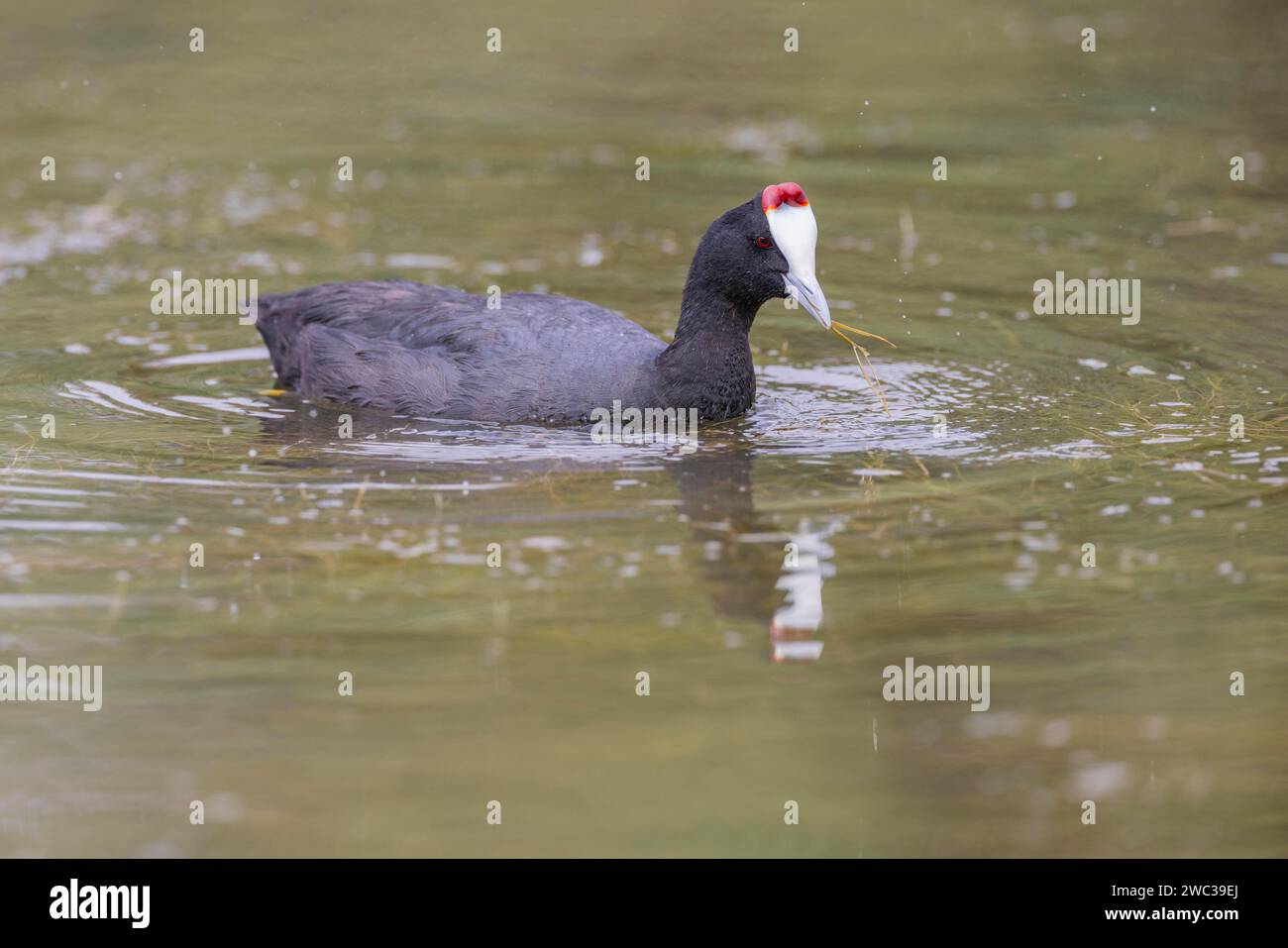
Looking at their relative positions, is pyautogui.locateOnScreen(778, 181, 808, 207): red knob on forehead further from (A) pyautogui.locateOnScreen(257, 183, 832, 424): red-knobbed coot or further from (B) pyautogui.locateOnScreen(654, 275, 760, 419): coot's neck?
(B) pyautogui.locateOnScreen(654, 275, 760, 419): coot's neck

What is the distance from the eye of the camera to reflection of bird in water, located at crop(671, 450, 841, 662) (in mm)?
5828

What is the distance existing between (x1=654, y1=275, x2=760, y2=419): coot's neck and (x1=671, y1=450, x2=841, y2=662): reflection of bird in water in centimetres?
53

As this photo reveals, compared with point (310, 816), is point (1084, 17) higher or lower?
higher

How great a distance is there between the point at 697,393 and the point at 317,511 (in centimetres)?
186

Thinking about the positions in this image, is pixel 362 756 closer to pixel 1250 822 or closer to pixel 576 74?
pixel 1250 822

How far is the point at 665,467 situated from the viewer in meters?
7.30

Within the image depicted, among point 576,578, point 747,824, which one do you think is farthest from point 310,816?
point 576,578

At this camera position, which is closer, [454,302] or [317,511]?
[317,511]

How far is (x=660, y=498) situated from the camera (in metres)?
6.92

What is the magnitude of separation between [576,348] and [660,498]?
123 cm

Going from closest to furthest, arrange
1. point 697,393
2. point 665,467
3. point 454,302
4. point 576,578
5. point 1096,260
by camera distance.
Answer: point 576,578
point 665,467
point 697,393
point 454,302
point 1096,260

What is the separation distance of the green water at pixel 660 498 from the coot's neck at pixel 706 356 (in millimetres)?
306

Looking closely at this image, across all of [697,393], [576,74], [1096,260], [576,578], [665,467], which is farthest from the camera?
[576,74]

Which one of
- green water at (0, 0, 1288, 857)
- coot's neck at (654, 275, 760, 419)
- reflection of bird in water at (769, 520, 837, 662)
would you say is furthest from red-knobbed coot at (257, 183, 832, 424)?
reflection of bird in water at (769, 520, 837, 662)
